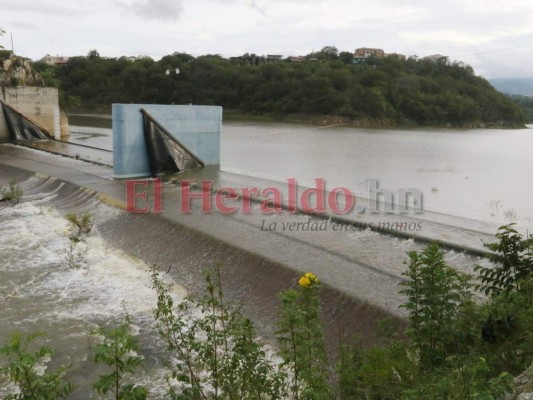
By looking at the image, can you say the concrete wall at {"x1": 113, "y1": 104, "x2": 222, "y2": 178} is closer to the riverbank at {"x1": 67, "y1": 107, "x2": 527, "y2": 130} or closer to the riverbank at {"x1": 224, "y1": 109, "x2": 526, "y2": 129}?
the riverbank at {"x1": 67, "y1": 107, "x2": 527, "y2": 130}

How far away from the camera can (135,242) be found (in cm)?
723

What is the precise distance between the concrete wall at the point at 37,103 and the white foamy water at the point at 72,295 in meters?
12.9

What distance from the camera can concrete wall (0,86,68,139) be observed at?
744 inches

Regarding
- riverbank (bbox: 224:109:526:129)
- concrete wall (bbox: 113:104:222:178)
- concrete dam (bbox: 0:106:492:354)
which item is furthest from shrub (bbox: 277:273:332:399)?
riverbank (bbox: 224:109:526:129)

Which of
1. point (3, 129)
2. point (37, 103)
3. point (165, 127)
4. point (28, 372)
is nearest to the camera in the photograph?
point (28, 372)

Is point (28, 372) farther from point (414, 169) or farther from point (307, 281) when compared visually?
point (414, 169)

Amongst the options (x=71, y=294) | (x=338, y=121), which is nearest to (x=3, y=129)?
(x=71, y=294)

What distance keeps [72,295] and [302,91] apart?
140 feet

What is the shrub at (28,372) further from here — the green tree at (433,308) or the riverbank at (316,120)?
the riverbank at (316,120)

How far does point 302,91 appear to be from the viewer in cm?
4638

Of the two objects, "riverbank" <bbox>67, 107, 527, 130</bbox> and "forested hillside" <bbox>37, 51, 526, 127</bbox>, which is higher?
"forested hillside" <bbox>37, 51, 526, 127</bbox>

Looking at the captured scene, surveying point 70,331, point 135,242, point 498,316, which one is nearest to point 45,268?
point 135,242

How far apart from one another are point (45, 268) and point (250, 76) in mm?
45202

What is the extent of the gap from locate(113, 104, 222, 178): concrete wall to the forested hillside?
1218 inches
